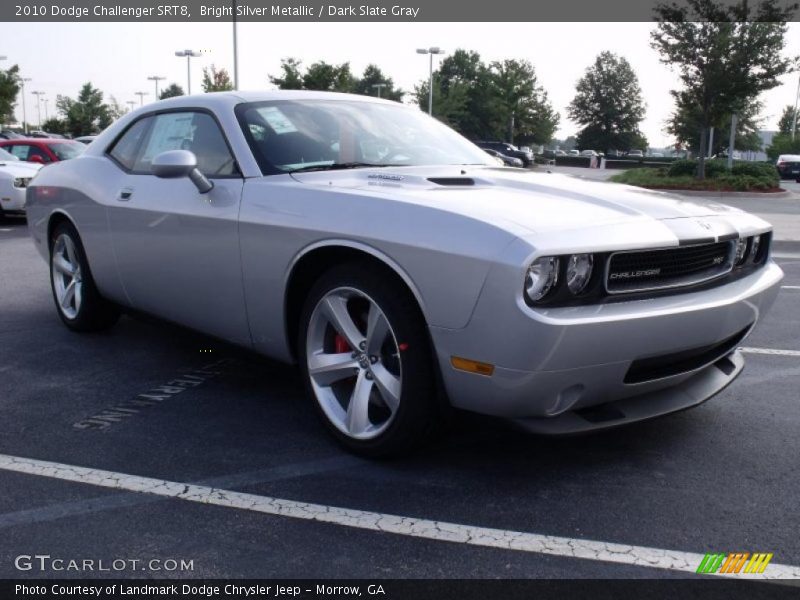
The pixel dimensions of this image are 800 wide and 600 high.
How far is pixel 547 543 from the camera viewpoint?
2.63 meters

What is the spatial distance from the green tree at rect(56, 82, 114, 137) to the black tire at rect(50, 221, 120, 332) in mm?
69700

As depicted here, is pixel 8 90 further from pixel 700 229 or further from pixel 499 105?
pixel 700 229

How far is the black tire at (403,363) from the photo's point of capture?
2.99 metres

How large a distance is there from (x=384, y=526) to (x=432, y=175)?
1.71 m

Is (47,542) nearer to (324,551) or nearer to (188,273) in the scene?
(324,551)

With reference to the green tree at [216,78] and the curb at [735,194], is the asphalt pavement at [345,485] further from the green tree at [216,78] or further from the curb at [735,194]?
the green tree at [216,78]

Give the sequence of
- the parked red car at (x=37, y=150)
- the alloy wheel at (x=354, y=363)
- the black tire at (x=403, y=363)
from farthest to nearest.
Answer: the parked red car at (x=37, y=150), the alloy wheel at (x=354, y=363), the black tire at (x=403, y=363)

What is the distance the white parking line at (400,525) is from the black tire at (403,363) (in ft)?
1.25

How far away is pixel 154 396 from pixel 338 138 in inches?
62.8

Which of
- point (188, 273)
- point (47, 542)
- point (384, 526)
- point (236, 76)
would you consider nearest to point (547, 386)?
point (384, 526)

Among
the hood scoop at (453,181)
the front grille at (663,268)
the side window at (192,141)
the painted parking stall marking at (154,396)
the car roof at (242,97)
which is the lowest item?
the painted parking stall marking at (154,396)

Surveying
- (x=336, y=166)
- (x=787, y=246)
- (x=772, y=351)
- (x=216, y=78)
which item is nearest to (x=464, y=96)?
(x=216, y=78)

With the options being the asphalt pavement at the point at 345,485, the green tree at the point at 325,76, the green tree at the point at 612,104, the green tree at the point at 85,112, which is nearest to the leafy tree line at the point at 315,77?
the green tree at the point at 325,76

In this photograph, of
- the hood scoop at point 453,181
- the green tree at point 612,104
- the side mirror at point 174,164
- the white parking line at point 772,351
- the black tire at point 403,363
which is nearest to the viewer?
the black tire at point 403,363
